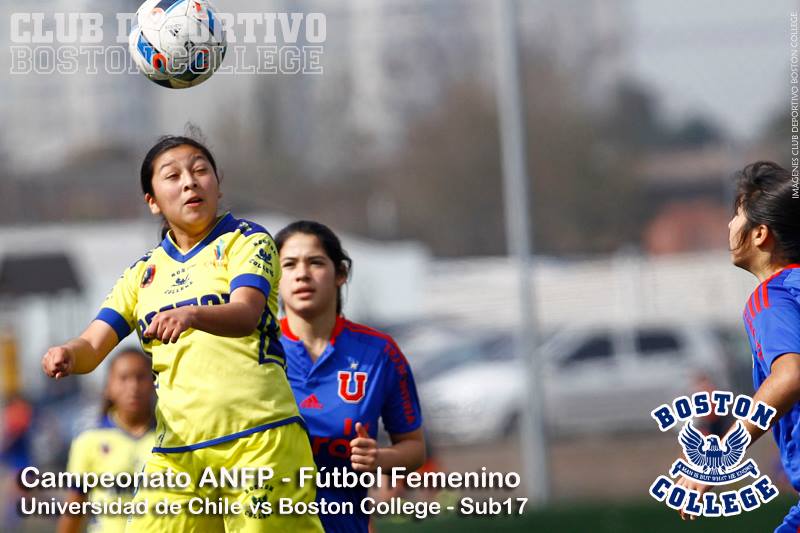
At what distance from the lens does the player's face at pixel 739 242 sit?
4.34m

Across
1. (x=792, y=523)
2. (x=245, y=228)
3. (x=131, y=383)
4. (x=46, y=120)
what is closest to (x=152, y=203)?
(x=245, y=228)

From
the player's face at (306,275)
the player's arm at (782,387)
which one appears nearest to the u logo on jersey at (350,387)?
the player's face at (306,275)

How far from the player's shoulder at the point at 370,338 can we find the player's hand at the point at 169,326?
127 cm

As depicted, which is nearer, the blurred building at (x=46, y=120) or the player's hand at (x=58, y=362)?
the player's hand at (x=58, y=362)

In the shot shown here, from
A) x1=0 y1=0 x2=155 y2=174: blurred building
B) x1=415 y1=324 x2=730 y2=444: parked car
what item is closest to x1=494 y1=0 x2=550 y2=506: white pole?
x1=415 y1=324 x2=730 y2=444: parked car

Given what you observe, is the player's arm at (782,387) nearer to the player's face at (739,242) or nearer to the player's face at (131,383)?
the player's face at (739,242)

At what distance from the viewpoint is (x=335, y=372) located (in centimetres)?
484

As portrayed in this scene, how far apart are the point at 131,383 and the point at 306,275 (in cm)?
149

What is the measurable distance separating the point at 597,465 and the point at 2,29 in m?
32.9

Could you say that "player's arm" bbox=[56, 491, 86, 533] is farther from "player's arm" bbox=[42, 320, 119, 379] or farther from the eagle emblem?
the eagle emblem

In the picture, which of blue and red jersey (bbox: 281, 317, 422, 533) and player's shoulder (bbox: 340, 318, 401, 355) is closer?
blue and red jersey (bbox: 281, 317, 422, 533)

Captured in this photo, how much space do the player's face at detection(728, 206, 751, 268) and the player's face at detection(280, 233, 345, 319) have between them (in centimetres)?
148

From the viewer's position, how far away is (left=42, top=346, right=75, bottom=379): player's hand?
398cm

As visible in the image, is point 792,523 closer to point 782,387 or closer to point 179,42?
point 782,387
